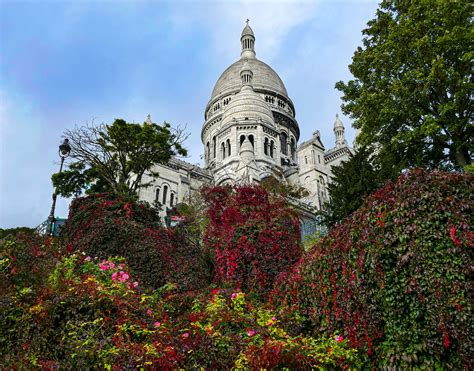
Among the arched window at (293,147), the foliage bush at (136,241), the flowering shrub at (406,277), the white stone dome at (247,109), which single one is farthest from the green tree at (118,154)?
the arched window at (293,147)

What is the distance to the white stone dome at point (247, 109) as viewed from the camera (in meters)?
52.7

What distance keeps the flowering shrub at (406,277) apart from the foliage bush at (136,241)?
15.5 ft

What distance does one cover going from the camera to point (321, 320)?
325 inches

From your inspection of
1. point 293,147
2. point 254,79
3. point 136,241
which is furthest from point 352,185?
point 254,79

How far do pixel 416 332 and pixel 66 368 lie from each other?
5.04 meters

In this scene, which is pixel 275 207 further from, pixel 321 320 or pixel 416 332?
pixel 416 332

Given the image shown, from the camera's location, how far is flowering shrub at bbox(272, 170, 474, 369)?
6.20 metres

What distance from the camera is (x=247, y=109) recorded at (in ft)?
174

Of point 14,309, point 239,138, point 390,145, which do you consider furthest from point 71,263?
point 239,138

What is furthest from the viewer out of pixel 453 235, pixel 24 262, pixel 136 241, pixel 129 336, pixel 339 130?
pixel 339 130

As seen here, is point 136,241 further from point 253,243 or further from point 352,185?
point 352,185

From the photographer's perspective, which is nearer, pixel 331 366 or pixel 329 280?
pixel 331 366

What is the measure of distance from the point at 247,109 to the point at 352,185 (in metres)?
37.0

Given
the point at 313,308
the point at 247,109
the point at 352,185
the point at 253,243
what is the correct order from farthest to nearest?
the point at 247,109 < the point at 352,185 < the point at 253,243 < the point at 313,308
